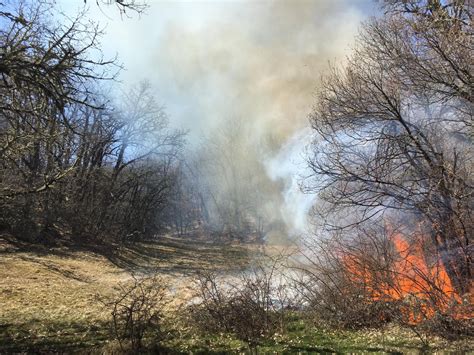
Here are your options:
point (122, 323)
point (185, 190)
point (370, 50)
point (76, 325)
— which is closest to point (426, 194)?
point (370, 50)

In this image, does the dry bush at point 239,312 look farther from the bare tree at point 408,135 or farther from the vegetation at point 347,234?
the bare tree at point 408,135

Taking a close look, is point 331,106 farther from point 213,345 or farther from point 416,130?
point 213,345

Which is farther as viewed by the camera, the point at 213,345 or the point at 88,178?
the point at 88,178

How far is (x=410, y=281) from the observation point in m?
9.90

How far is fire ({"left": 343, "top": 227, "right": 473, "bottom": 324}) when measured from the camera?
9023mm

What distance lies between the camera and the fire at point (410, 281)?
9023 mm

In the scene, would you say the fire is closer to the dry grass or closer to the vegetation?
the vegetation

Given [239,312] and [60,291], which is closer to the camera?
[239,312]

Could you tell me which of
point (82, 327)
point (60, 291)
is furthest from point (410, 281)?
point (60, 291)

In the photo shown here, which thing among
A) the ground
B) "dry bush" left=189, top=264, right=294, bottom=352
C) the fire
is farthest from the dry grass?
the fire

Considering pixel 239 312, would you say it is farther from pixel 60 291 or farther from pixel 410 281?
pixel 60 291

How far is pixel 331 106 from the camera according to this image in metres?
10.7

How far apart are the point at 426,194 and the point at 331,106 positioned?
3309mm

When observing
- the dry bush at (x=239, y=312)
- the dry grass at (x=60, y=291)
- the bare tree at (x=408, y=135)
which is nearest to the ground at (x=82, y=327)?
the dry grass at (x=60, y=291)
